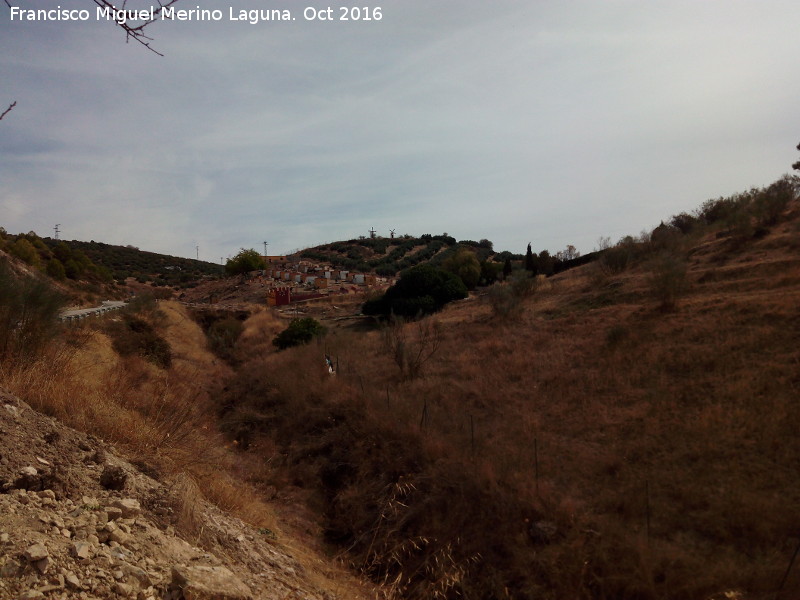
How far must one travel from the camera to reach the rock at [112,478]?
15.1ft

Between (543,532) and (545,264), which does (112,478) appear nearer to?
(543,532)

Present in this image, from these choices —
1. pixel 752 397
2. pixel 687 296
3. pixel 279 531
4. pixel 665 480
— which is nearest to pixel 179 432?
pixel 279 531

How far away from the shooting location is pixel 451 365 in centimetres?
1814

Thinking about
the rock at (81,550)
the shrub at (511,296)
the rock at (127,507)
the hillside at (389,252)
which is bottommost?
the rock at (127,507)

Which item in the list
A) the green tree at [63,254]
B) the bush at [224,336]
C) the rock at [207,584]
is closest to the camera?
the rock at [207,584]

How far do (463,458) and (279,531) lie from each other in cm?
383

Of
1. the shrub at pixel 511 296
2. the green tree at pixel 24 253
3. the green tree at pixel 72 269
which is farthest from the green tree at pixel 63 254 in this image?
the shrub at pixel 511 296

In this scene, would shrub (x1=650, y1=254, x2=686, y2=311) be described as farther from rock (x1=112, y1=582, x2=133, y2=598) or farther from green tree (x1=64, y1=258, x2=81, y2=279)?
green tree (x1=64, y1=258, x2=81, y2=279)

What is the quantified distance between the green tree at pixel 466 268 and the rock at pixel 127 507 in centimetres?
4397

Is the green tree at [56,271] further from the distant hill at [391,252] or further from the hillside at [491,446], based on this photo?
the distant hill at [391,252]

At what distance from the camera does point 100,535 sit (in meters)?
3.68

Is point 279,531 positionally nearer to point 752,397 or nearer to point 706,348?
point 752,397

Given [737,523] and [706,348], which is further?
[706,348]

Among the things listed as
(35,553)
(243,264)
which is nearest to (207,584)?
(35,553)
